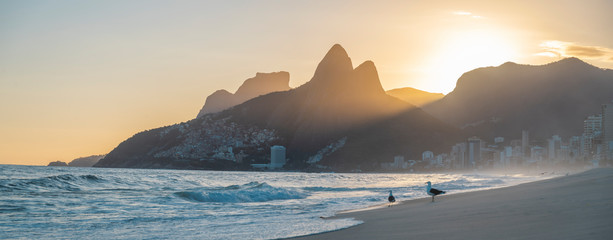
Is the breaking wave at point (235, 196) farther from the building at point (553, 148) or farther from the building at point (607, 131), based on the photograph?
the building at point (553, 148)

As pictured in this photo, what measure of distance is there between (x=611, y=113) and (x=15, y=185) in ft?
568

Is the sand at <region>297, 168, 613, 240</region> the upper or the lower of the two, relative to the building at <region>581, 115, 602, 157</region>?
lower

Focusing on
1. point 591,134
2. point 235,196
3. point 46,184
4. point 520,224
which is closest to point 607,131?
point 591,134

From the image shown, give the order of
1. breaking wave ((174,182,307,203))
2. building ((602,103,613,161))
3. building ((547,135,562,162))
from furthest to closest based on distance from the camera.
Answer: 1. building ((547,135,562,162))
2. building ((602,103,613,161))
3. breaking wave ((174,182,307,203))

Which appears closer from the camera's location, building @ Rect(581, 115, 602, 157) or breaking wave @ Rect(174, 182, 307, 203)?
breaking wave @ Rect(174, 182, 307, 203)

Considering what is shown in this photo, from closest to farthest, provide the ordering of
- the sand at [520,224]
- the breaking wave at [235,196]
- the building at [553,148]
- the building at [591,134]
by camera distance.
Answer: the sand at [520,224]
the breaking wave at [235,196]
the building at [591,134]
the building at [553,148]

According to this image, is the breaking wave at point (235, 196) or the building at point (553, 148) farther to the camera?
the building at point (553, 148)

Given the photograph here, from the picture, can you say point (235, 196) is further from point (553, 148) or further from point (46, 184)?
point (553, 148)

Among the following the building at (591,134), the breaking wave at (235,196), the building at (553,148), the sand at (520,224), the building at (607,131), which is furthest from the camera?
the building at (553,148)

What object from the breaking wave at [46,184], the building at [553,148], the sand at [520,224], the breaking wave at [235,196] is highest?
the building at [553,148]

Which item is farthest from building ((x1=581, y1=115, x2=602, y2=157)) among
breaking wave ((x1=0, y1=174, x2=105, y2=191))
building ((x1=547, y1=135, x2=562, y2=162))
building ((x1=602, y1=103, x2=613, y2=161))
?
breaking wave ((x1=0, y1=174, x2=105, y2=191))

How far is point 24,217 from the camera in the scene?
2089 cm

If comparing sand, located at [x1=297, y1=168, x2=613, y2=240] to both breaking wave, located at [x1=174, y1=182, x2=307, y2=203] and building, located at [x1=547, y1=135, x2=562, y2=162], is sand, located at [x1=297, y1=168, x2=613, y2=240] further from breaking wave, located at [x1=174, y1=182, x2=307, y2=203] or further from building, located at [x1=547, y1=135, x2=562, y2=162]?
building, located at [x1=547, y1=135, x2=562, y2=162]

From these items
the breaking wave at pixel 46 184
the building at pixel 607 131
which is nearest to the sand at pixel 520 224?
the breaking wave at pixel 46 184
